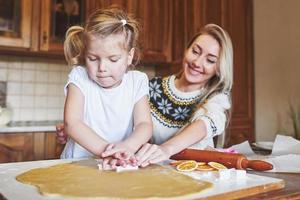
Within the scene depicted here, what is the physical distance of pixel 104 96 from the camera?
37.2 inches

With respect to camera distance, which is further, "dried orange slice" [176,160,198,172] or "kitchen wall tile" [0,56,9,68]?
"kitchen wall tile" [0,56,9,68]

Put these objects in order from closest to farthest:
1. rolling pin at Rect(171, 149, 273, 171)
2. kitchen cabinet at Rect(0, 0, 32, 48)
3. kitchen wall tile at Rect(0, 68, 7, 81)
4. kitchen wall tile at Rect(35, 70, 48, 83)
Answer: rolling pin at Rect(171, 149, 273, 171) < kitchen cabinet at Rect(0, 0, 32, 48) < kitchen wall tile at Rect(0, 68, 7, 81) < kitchen wall tile at Rect(35, 70, 48, 83)

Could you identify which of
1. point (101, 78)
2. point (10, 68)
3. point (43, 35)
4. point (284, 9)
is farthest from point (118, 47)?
point (284, 9)

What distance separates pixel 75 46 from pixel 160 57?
1.50 m

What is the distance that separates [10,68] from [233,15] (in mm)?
1594

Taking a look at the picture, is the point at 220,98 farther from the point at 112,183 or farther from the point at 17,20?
the point at 17,20

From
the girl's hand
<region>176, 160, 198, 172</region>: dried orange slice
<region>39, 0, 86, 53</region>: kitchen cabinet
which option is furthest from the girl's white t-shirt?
<region>39, 0, 86, 53</region>: kitchen cabinet

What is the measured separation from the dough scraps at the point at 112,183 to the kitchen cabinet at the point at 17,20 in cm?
145

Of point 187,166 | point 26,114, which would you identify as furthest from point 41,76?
point 187,166

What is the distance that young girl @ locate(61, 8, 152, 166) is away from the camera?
0.81m

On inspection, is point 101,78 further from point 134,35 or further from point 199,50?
point 199,50

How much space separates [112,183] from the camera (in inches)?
20.8

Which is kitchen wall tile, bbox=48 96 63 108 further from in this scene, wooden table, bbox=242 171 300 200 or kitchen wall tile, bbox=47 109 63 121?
wooden table, bbox=242 171 300 200

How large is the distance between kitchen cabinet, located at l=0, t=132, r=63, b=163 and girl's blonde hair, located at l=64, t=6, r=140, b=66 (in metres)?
0.98
